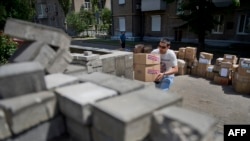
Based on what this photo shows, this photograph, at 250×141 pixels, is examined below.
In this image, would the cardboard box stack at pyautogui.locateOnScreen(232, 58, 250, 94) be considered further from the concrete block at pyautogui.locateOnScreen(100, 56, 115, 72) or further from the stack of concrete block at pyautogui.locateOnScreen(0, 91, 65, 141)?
the stack of concrete block at pyautogui.locateOnScreen(0, 91, 65, 141)

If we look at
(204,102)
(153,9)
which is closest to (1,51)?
(204,102)

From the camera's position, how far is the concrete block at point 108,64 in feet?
12.9

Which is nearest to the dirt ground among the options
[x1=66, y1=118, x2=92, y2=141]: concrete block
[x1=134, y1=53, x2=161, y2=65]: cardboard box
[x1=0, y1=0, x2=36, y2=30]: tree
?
[x1=134, y1=53, x2=161, y2=65]: cardboard box

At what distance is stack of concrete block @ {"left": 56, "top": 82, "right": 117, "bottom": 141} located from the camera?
1449 mm

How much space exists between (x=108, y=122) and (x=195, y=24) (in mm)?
12983

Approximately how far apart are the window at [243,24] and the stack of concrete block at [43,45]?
17051 millimetres

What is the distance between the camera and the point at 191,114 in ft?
4.19

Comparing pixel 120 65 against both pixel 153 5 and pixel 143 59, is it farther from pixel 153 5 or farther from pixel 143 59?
pixel 153 5

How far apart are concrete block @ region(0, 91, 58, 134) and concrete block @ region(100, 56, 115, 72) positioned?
2329mm

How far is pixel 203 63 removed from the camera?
357 inches

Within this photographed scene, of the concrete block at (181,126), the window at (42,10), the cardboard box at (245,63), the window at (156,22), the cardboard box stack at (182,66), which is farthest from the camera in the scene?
the window at (42,10)

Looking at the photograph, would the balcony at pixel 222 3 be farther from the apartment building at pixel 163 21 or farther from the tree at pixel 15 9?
the tree at pixel 15 9

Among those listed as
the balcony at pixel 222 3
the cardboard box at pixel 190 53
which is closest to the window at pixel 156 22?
the balcony at pixel 222 3

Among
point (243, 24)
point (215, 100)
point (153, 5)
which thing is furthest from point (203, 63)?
point (153, 5)
